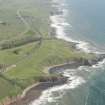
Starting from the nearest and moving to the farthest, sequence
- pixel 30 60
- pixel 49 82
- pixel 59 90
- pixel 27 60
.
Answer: pixel 59 90 → pixel 49 82 → pixel 27 60 → pixel 30 60

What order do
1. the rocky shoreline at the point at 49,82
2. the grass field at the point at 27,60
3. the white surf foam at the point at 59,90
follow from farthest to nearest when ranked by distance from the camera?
the grass field at the point at 27,60 → the white surf foam at the point at 59,90 → the rocky shoreline at the point at 49,82

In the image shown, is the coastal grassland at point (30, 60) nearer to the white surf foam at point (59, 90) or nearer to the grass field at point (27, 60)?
the grass field at point (27, 60)

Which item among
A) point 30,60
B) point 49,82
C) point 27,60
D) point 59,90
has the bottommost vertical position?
point 59,90

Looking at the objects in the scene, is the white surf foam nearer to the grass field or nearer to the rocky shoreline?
the rocky shoreline

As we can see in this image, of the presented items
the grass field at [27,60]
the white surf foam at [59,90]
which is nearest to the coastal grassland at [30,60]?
the grass field at [27,60]

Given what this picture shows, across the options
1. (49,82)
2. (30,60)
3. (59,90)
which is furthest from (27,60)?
(59,90)

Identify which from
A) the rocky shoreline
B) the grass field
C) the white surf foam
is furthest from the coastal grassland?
the white surf foam

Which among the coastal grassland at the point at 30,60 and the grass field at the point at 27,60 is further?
the coastal grassland at the point at 30,60

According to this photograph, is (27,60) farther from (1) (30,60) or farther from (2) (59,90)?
(2) (59,90)

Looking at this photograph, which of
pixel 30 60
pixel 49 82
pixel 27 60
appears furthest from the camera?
pixel 30 60

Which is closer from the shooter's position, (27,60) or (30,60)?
(27,60)
